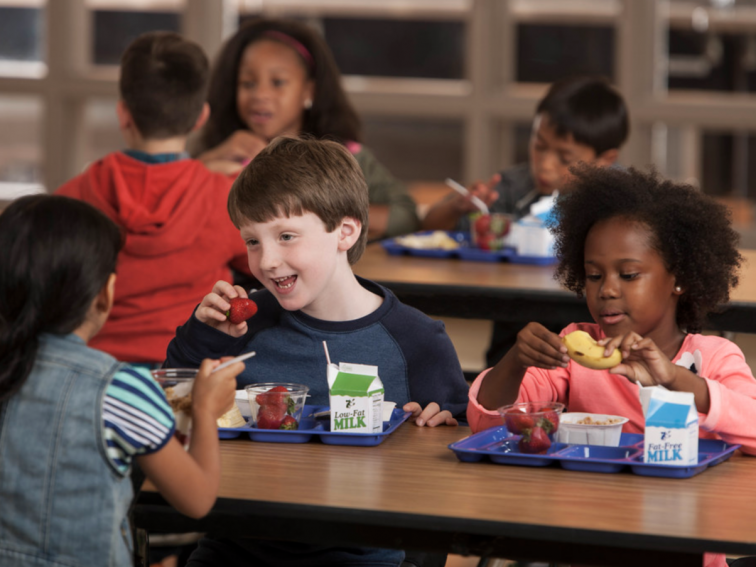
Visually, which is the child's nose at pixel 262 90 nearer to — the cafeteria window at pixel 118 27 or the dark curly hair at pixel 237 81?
the dark curly hair at pixel 237 81

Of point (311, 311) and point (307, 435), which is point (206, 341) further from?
point (307, 435)

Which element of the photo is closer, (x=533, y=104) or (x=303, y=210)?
(x=303, y=210)

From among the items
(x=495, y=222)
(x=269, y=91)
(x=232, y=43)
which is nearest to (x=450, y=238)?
(x=495, y=222)

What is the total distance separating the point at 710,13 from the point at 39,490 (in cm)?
446

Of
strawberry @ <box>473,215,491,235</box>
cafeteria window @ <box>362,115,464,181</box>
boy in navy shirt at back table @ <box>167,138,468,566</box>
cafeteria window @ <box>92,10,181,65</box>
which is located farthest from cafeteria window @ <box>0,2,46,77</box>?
boy in navy shirt at back table @ <box>167,138,468,566</box>

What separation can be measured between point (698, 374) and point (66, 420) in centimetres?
99

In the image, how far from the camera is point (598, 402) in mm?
1825

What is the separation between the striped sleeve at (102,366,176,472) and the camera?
1253mm

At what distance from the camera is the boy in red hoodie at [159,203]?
2686mm

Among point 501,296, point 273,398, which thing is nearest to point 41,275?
point 273,398

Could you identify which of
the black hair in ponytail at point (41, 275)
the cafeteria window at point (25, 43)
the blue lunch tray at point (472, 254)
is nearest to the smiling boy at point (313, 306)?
the black hair in ponytail at point (41, 275)

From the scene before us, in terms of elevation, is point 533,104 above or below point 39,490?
above

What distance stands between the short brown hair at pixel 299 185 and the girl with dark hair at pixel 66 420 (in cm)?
52

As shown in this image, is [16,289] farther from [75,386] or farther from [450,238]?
[450,238]
